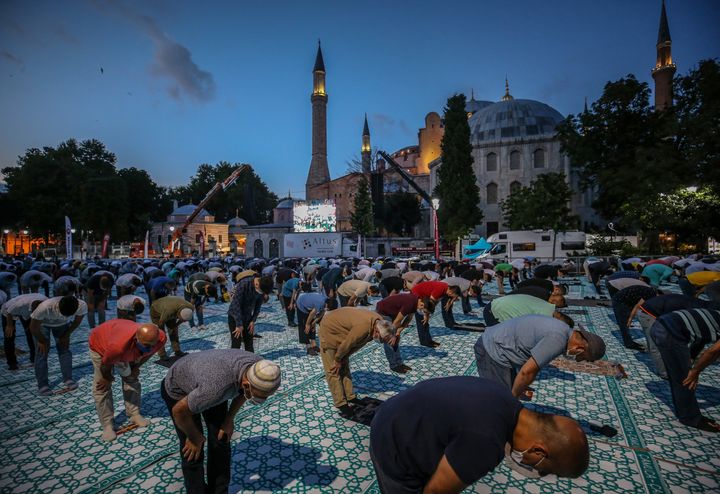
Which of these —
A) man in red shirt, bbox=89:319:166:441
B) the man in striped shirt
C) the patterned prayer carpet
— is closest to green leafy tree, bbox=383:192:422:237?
the patterned prayer carpet

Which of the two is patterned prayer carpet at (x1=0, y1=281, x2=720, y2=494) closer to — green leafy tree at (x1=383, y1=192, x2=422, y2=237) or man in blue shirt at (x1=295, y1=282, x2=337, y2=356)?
man in blue shirt at (x1=295, y1=282, x2=337, y2=356)

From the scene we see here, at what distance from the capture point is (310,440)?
4098 millimetres

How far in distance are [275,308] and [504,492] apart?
10.3 meters

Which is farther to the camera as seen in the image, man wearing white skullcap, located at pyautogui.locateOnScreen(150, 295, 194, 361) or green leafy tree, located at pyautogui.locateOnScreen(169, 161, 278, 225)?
green leafy tree, located at pyautogui.locateOnScreen(169, 161, 278, 225)

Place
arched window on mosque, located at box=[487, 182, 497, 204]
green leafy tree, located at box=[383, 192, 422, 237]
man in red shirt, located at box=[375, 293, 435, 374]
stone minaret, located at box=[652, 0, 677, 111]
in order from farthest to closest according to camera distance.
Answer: green leafy tree, located at box=[383, 192, 422, 237] < stone minaret, located at box=[652, 0, 677, 111] < arched window on mosque, located at box=[487, 182, 497, 204] < man in red shirt, located at box=[375, 293, 435, 374]

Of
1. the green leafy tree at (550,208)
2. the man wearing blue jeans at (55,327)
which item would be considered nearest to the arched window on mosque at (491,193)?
the green leafy tree at (550,208)

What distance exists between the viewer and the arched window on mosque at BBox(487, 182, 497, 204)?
4376cm

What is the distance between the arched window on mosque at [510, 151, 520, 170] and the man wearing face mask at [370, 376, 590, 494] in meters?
45.9

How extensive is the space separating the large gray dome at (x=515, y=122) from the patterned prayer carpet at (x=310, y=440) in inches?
1667

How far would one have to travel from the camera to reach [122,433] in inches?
167

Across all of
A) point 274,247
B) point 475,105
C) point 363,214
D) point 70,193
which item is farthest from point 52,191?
point 475,105

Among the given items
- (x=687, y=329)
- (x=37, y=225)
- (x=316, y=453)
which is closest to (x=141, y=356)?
(x=316, y=453)

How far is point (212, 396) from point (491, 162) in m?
46.1

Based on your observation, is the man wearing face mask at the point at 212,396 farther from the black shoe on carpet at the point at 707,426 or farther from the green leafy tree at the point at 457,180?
the green leafy tree at the point at 457,180
